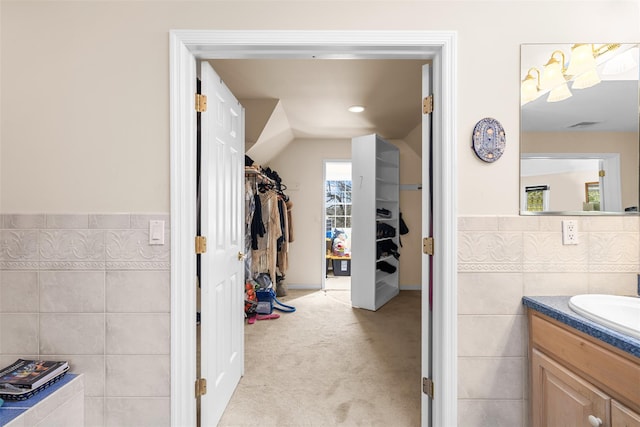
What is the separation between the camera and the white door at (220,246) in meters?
1.71

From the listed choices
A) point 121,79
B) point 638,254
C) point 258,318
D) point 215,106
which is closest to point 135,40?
point 121,79

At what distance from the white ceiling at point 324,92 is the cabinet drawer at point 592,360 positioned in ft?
6.35

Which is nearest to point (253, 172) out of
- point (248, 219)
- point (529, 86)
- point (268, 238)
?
point (248, 219)

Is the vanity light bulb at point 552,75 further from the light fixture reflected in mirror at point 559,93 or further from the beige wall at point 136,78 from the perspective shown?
the beige wall at point 136,78

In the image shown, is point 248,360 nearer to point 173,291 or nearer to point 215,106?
point 173,291

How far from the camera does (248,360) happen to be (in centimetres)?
272

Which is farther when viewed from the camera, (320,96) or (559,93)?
(320,96)

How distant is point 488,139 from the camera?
159cm

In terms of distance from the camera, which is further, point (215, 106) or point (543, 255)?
point (215, 106)

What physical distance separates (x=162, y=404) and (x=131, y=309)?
48 centimetres

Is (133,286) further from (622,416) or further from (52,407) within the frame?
(622,416)

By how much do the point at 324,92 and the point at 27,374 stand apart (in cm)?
287

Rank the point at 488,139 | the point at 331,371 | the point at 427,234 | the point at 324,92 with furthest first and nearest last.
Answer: the point at 324,92 < the point at 331,371 < the point at 427,234 < the point at 488,139

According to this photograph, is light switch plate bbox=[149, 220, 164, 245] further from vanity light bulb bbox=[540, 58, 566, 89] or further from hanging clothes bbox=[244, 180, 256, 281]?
hanging clothes bbox=[244, 180, 256, 281]
